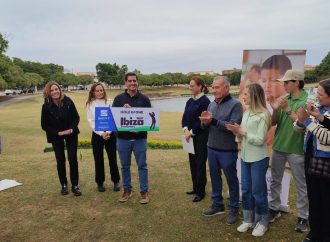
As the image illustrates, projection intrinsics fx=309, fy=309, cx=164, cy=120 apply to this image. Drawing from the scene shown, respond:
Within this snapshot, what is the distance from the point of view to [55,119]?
598 centimetres

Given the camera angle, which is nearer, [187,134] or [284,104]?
[284,104]

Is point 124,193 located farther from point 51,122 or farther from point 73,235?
point 51,122

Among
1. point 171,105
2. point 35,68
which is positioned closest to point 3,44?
point 171,105

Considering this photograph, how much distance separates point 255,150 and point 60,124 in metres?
3.74

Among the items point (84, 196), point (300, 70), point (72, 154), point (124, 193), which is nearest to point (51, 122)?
point (72, 154)

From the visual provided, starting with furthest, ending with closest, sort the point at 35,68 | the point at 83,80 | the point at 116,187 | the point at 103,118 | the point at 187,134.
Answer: the point at 83,80 → the point at 35,68 → the point at 116,187 → the point at 103,118 → the point at 187,134

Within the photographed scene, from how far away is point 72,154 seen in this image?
6.14 meters

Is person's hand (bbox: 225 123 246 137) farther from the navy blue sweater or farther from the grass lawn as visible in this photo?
the grass lawn

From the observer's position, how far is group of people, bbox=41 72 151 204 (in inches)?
220

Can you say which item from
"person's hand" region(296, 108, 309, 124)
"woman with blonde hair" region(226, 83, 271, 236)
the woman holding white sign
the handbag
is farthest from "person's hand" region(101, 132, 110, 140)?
the handbag

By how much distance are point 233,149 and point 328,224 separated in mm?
1557

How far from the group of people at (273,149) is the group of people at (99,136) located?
137 cm

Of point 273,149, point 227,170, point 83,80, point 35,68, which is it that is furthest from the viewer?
point 83,80

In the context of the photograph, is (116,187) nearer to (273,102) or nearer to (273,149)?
(273,149)
